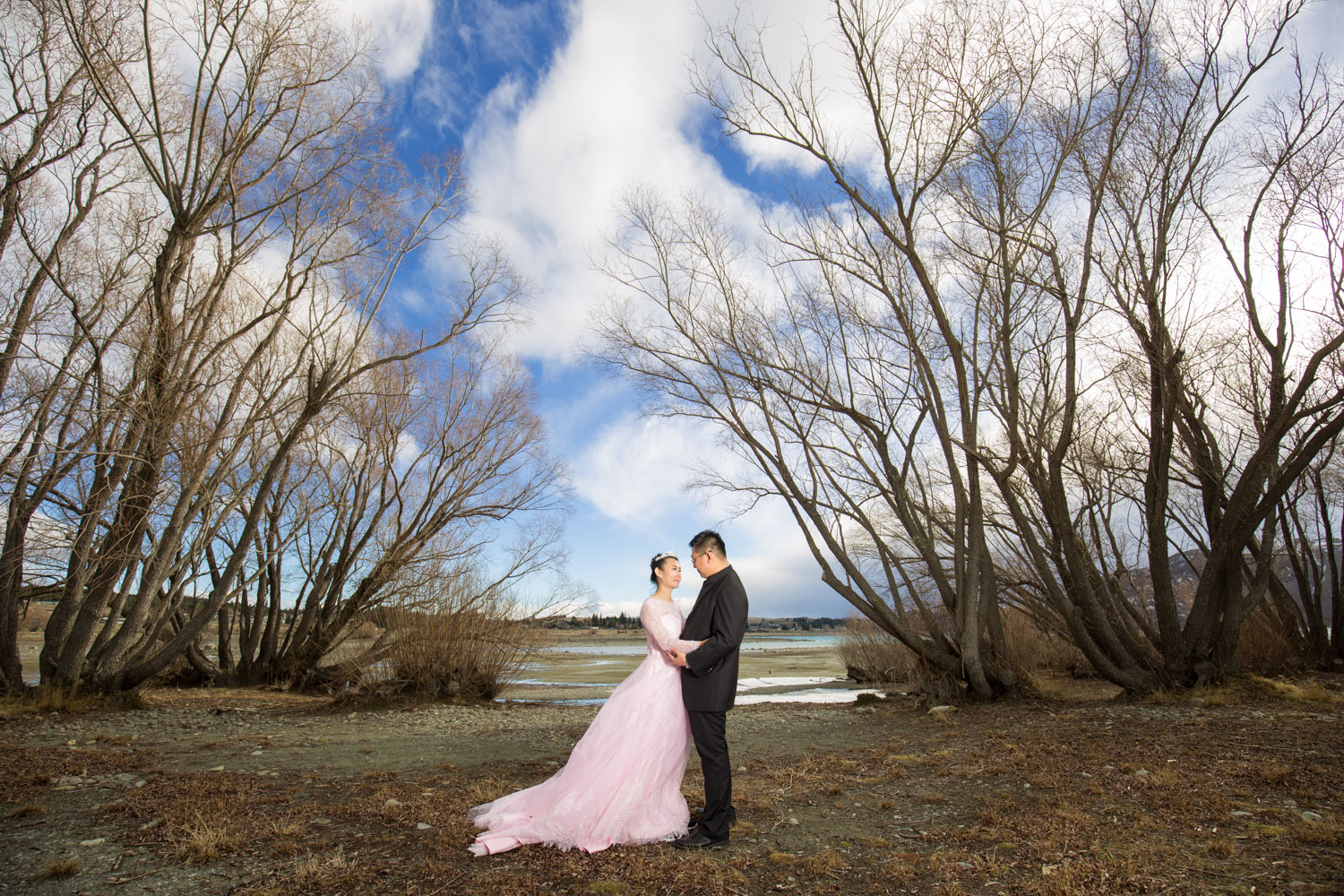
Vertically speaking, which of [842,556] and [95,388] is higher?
[95,388]

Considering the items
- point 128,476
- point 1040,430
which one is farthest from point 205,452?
point 1040,430

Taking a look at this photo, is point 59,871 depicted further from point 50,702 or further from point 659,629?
point 50,702

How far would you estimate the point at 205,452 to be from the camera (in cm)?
1070

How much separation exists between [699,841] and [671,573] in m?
1.60

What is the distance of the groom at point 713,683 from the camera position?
4309 millimetres

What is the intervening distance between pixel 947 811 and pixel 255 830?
15.0 feet

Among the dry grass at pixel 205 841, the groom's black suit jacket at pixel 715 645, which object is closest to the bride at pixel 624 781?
the groom's black suit jacket at pixel 715 645

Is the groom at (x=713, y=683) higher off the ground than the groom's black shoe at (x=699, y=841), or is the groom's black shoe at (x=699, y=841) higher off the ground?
the groom at (x=713, y=683)

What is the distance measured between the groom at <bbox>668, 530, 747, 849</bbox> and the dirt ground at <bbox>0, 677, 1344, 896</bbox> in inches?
7.7

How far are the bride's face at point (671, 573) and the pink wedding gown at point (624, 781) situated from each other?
0.15 m

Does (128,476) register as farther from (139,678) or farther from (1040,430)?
(1040,430)

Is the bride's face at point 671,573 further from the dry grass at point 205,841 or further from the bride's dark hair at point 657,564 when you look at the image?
the dry grass at point 205,841

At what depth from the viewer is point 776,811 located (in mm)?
5195

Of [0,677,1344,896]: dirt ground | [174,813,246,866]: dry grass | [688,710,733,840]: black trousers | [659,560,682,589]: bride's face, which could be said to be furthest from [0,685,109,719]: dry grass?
[688,710,733,840]: black trousers
